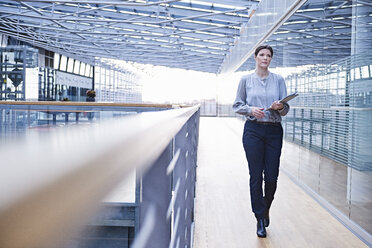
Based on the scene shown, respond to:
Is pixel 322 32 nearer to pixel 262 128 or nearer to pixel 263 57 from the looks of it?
pixel 263 57

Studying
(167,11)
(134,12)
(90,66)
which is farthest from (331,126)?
(90,66)

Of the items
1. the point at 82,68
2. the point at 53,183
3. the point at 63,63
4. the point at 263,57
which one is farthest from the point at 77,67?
the point at 53,183

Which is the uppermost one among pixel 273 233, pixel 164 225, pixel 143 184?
pixel 143 184

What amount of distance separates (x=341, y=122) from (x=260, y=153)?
1.08 meters

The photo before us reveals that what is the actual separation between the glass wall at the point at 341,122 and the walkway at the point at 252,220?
19cm

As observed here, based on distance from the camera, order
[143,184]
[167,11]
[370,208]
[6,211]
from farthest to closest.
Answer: [167,11]
[370,208]
[143,184]
[6,211]

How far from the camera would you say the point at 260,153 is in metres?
3.21

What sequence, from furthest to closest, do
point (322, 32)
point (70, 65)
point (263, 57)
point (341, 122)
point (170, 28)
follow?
point (70, 65)
point (170, 28)
point (322, 32)
point (341, 122)
point (263, 57)

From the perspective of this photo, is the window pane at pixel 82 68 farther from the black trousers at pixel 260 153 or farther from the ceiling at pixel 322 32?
the black trousers at pixel 260 153

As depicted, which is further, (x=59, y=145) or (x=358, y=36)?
(x=358, y=36)

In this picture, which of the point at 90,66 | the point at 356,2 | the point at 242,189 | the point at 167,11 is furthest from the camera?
the point at 90,66

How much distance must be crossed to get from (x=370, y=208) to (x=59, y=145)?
332 cm

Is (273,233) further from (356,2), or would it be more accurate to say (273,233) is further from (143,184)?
(143,184)

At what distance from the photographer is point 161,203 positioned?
77 cm
